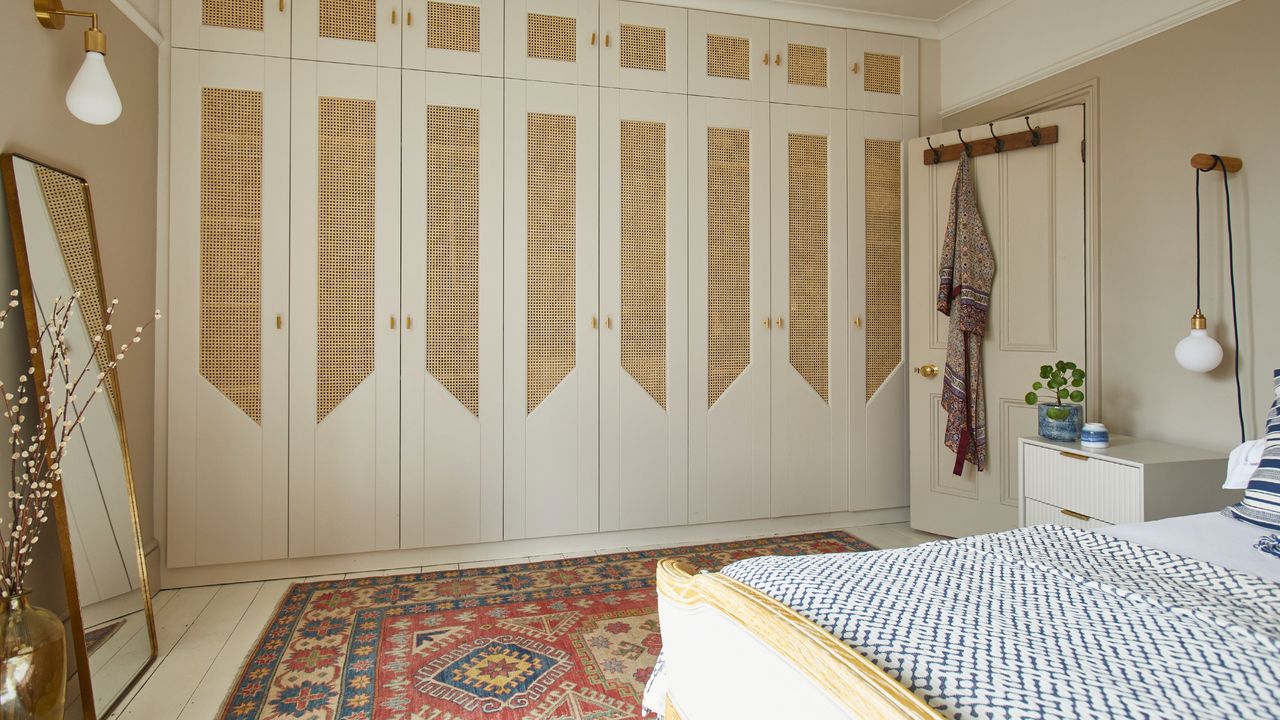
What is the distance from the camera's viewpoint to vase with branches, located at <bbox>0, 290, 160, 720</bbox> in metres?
1.58

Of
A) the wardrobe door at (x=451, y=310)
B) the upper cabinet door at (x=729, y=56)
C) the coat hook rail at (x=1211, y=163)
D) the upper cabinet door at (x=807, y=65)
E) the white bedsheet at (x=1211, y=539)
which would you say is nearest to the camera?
the white bedsheet at (x=1211, y=539)

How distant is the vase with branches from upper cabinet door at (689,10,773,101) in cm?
266

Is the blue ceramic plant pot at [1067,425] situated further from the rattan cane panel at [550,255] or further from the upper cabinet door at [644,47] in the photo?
the upper cabinet door at [644,47]

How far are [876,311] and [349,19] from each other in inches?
115

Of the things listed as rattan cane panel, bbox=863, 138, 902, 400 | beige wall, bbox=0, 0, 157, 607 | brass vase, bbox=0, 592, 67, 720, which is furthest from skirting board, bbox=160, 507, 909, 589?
brass vase, bbox=0, 592, 67, 720

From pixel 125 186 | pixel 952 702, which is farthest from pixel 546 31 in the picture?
pixel 952 702

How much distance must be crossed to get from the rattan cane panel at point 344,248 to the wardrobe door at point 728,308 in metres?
1.52

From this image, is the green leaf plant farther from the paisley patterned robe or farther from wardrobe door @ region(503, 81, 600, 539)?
wardrobe door @ region(503, 81, 600, 539)

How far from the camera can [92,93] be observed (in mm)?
2021

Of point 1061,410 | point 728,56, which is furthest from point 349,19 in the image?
point 1061,410

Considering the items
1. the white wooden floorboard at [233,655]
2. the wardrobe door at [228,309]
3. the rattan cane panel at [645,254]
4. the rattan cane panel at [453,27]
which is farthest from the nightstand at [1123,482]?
the wardrobe door at [228,309]

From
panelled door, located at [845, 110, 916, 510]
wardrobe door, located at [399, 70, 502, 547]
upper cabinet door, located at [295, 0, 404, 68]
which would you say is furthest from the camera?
panelled door, located at [845, 110, 916, 510]

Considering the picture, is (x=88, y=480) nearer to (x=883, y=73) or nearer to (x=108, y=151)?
(x=108, y=151)

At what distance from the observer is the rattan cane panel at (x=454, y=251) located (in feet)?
10.2
